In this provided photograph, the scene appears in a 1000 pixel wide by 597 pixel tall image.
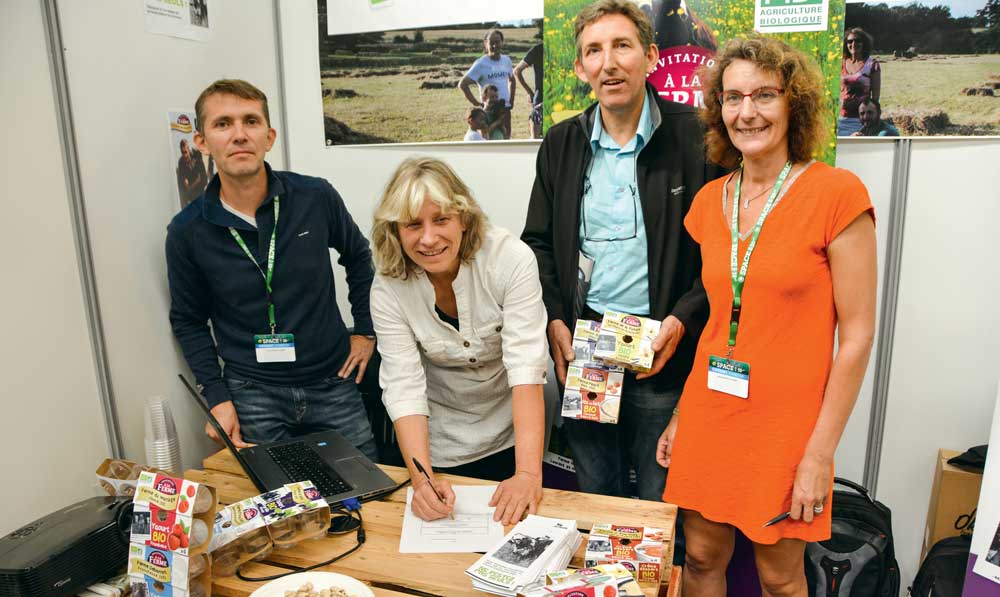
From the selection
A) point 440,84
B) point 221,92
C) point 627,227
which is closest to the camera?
point 627,227

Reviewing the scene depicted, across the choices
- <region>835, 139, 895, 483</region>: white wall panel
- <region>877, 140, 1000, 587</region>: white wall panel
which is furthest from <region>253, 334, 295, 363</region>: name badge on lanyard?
<region>877, 140, 1000, 587</region>: white wall panel

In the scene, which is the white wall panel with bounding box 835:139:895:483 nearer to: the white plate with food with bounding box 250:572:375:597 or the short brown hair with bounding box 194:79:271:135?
the white plate with food with bounding box 250:572:375:597

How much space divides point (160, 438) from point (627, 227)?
60.3 inches

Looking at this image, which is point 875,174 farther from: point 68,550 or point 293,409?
point 68,550

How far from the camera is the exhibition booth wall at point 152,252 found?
1710mm

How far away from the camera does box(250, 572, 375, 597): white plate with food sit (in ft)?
3.95

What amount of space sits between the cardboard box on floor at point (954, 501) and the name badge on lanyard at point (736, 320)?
3.94 ft

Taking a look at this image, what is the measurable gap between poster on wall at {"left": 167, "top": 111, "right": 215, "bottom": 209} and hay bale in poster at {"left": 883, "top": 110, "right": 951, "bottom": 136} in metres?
2.31

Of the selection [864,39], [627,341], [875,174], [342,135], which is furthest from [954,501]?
[342,135]

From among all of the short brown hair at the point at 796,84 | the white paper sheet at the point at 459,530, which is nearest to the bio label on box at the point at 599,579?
the white paper sheet at the point at 459,530

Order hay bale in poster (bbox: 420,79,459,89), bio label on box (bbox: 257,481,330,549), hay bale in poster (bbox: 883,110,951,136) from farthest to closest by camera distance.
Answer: hay bale in poster (bbox: 420,79,459,89) < hay bale in poster (bbox: 883,110,951,136) < bio label on box (bbox: 257,481,330,549)

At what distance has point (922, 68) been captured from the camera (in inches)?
84.5

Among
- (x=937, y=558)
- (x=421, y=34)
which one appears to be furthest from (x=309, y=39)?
(x=937, y=558)

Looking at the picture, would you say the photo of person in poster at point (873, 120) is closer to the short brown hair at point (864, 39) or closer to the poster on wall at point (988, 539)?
the short brown hair at point (864, 39)
